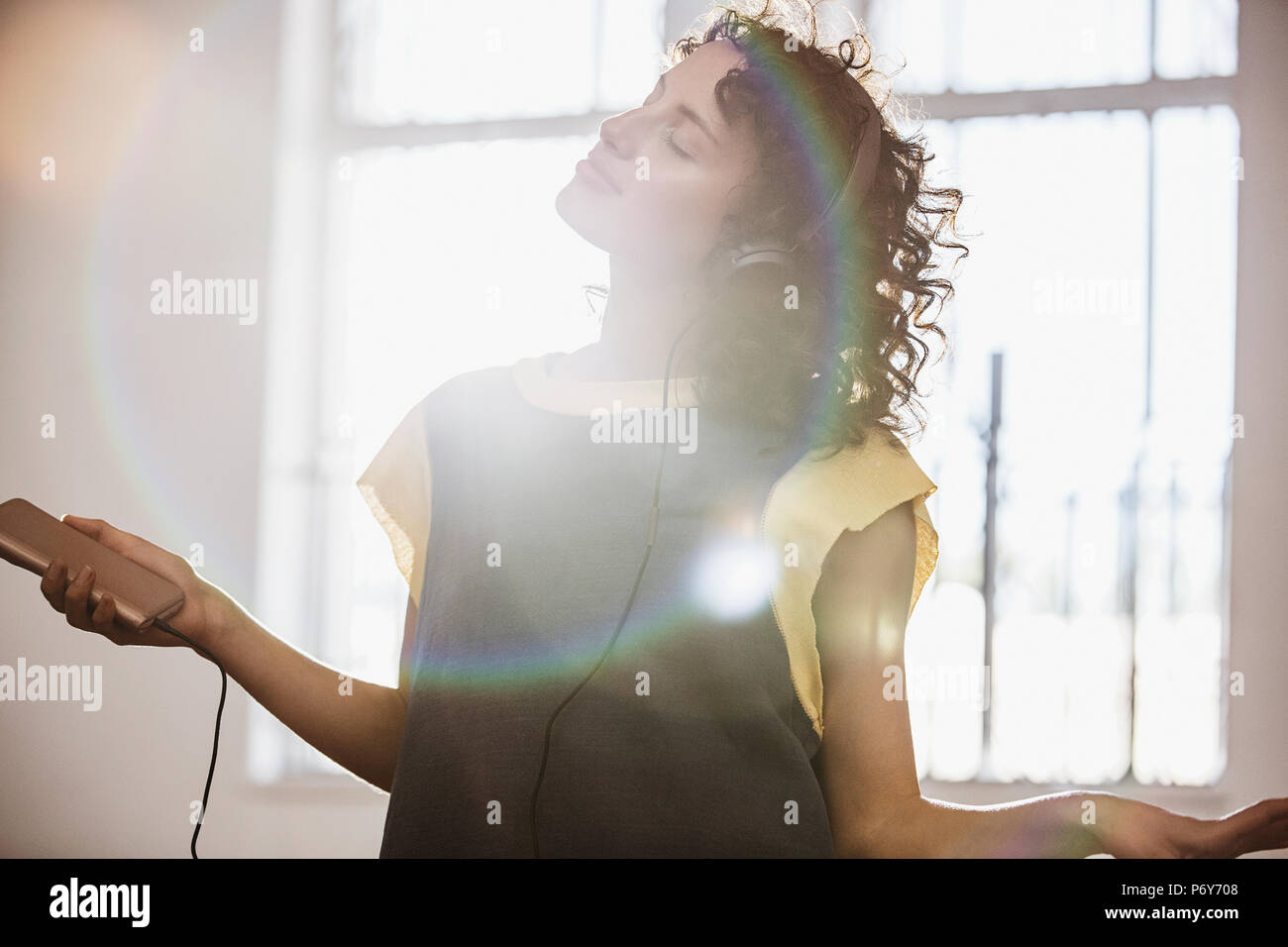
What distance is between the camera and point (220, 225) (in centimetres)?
283

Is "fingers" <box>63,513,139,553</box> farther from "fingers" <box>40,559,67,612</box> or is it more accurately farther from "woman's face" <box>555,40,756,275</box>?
"woman's face" <box>555,40,756,275</box>

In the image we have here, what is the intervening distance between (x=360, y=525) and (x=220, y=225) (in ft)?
3.08

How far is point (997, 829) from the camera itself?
2.07 feet

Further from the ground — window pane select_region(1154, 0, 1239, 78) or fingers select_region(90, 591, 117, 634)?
window pane select_region(1154, 0, 1239, 78)

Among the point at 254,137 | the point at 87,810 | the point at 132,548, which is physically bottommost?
the point at 87,810

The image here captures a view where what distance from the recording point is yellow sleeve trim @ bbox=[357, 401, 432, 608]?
2.61ft

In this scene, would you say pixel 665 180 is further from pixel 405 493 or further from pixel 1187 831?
pixel 1187 831

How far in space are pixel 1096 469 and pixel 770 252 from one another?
81.6 inches

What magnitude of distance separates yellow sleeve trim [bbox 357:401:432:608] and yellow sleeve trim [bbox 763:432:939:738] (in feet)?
0.93

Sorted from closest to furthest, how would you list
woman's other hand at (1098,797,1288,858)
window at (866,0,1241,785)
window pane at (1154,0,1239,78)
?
woman's other hand at (1098,797,1288,858) < window at (866,0,1241,785) < window pane at (1154,0,1239,78)

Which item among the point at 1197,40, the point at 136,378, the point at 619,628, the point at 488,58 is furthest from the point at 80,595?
the point at 1197,40

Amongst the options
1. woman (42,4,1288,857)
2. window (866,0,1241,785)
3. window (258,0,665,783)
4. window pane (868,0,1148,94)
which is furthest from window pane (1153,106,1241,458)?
woman (42,4,1288,857)

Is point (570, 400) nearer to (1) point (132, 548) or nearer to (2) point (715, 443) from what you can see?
(2) point (715, 443)
